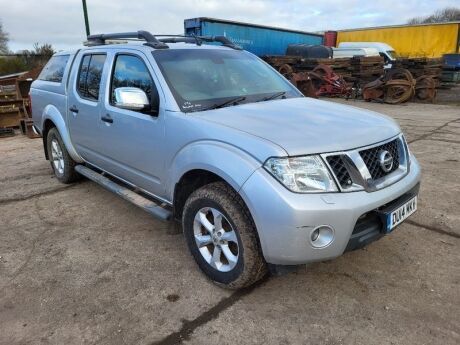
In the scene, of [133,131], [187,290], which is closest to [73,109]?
[133,131]

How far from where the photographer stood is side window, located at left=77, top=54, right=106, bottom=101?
423 cm

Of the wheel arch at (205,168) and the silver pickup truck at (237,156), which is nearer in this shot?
the silver pickup truck at (237,156)

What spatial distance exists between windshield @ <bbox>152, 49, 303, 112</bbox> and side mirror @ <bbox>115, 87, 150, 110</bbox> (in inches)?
9.9

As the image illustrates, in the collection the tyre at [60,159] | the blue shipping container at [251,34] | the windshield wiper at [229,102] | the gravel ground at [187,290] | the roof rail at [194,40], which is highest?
the blue shipping container at [251,34]

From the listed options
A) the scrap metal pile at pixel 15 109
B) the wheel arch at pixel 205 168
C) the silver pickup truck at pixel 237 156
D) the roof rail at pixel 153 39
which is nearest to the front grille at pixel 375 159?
the silver pickup truck at pixel 237 156

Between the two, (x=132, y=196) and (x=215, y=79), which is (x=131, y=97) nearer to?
(x=215, y=79)

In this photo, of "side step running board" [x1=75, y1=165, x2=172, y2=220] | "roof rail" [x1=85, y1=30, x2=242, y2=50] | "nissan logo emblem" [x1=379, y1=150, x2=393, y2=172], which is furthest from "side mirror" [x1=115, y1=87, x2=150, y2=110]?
"nissan logo emblem" [x1=379, y1=150, x2=393, y2=172]

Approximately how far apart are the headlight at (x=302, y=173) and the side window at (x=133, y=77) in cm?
133

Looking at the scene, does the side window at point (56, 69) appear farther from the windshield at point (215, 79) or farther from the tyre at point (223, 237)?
the tyre at point (223, 237)

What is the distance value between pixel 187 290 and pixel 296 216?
1.14 meters

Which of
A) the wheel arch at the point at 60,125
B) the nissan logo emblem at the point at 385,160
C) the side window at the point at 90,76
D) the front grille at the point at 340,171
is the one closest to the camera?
the front grille at the point at 340,171

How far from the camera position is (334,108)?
3.40 metres

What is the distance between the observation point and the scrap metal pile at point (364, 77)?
1504cm

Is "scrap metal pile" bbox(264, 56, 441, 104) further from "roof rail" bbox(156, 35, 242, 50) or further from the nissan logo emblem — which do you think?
the nissan logo emblem
